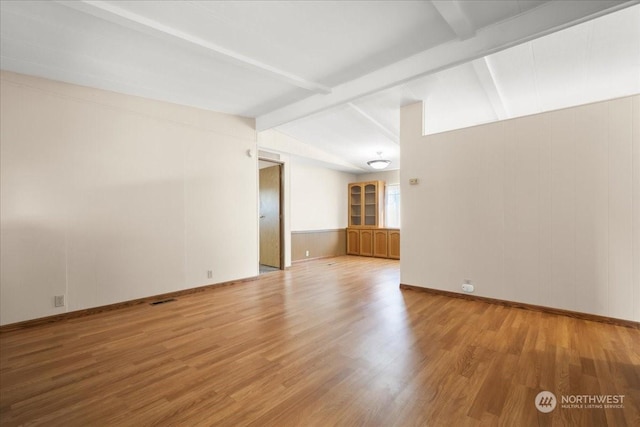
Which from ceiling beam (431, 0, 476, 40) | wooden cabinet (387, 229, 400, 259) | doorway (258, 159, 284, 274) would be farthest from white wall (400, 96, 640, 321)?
wooden cabinet (387, 229, 400, 259)

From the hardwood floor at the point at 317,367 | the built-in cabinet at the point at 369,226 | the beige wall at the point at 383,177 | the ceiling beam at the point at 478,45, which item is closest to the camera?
the hardwood floor at the point at 317,367

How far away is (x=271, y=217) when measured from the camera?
6.55m

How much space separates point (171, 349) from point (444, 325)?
2.71 m

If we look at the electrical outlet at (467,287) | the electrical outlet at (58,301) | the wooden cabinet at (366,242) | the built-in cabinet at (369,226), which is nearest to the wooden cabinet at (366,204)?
the built-in cabinet at (369,226)

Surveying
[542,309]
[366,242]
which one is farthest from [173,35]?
[366,242]

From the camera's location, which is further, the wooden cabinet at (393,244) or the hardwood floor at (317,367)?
the wooden cabinet at (393,244)

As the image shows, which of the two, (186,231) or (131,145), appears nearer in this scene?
(131,145)

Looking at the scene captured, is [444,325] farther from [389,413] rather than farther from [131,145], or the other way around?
[131,145]

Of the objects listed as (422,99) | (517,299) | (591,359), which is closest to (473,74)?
(422,99)

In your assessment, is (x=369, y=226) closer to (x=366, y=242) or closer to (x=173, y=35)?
(x=366, y=242)

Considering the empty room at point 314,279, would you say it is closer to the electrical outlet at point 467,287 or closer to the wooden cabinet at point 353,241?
the electrical outlet at point 467,287

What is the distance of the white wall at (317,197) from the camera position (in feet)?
23.9

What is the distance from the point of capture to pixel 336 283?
496 cm

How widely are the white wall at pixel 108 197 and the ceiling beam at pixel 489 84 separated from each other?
149 inches
